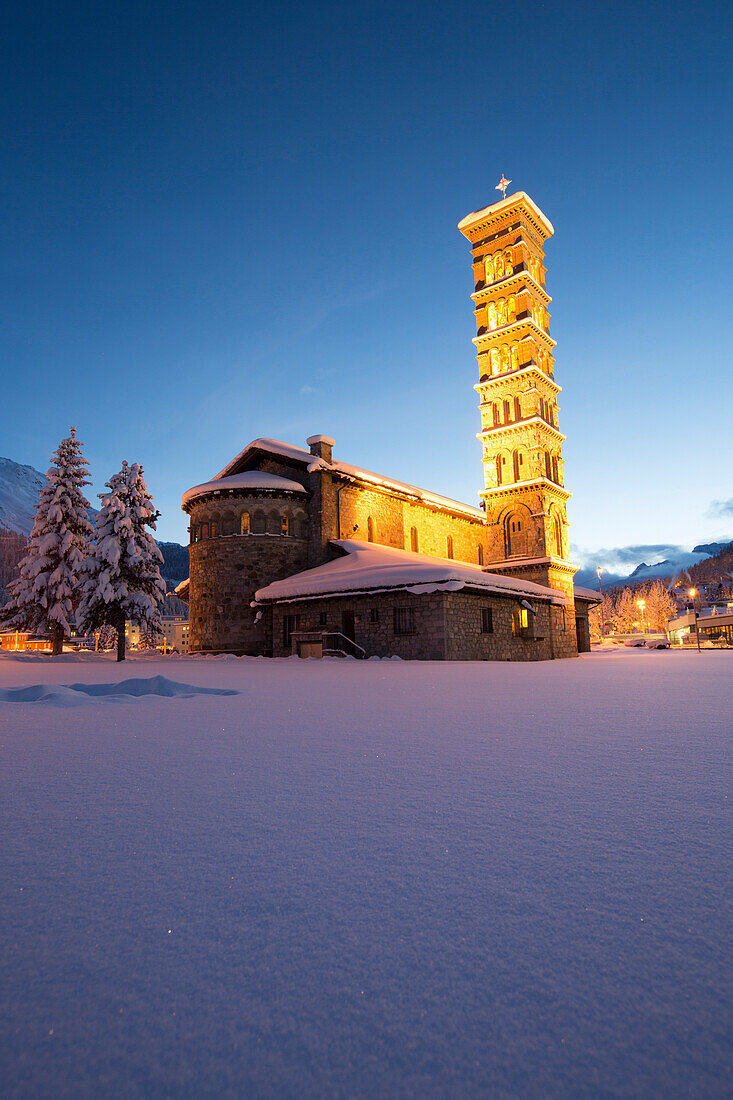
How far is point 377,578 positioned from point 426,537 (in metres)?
13.2

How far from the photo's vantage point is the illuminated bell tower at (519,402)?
3550cm

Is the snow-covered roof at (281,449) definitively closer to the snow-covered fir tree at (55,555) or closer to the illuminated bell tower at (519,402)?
the snow-covered fir tree at (55,555)

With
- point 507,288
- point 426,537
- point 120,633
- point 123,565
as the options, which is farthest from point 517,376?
point 120,633

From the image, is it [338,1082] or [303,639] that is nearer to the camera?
[338,1082]

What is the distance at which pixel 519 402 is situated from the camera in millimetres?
37281

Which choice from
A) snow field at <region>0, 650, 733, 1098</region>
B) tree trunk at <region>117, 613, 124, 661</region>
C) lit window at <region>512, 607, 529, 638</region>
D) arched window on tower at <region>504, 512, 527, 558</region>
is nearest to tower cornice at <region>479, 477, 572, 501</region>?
arched window on tower at <region>504, 512, 527, 558</region>

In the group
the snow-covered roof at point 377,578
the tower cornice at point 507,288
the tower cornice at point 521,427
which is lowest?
the snow-covered roof at point 377,578

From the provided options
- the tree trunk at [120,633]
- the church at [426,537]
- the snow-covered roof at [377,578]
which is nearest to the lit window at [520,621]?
A: the church at [426,537]

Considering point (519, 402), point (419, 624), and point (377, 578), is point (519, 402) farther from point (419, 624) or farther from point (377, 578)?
point (419, 624)

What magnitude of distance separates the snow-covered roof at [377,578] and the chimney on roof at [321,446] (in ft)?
13.6

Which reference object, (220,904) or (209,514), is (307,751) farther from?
(209,514)

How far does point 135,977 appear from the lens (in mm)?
1599

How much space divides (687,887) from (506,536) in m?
35.5

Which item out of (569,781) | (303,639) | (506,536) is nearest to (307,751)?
(569,781)
